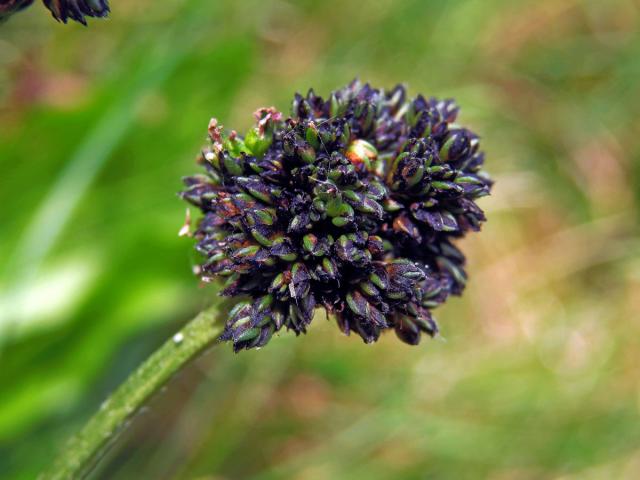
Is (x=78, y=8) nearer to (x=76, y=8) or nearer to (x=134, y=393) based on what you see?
(x=76, y=8)

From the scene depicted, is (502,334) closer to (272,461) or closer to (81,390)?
(272,461)

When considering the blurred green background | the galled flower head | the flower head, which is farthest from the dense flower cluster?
the blurred green background

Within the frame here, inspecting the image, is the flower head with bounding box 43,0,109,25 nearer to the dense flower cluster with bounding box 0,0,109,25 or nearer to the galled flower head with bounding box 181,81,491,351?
the dense flower cluster with bounding box 0,0,109,25

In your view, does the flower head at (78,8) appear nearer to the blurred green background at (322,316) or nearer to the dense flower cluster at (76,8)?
the dense flower cluster at (76,8)

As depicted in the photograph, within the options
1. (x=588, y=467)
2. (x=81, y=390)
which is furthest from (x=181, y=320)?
(x=588, y=467)

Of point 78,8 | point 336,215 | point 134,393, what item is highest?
point 78,8

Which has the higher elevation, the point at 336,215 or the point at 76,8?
the point at 76,8

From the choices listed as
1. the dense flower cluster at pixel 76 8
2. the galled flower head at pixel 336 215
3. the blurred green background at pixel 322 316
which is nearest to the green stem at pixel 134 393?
the galled flower head at pixel 336 215

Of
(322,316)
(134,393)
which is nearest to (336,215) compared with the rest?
(134,393)
